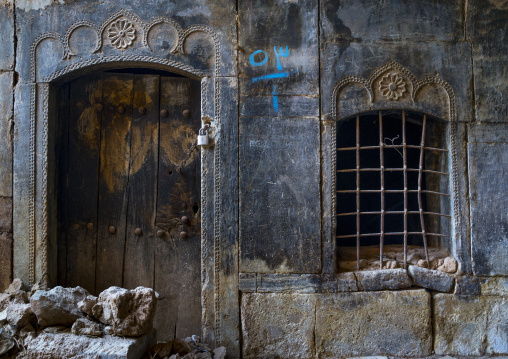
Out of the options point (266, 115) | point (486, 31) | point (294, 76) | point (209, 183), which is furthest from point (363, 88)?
point (209, 183)

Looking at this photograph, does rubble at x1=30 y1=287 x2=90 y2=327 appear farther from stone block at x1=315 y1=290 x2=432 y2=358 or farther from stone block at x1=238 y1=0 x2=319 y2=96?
stone block at x1=238 y1=0 x2=319 y2=96

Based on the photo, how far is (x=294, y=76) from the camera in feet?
12.4

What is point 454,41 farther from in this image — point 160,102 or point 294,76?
point 160,102

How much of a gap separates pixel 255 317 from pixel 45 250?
6.14 ft

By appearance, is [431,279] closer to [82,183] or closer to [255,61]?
[255,61]

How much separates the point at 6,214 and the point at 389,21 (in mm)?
3729

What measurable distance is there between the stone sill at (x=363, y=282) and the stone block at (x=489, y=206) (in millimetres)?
216

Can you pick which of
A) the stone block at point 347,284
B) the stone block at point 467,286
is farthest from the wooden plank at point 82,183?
the stone block at point 467,286

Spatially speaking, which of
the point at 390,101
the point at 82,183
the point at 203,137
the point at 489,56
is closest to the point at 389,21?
the point at 390,101

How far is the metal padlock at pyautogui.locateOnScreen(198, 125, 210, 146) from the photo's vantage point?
3.69 metres

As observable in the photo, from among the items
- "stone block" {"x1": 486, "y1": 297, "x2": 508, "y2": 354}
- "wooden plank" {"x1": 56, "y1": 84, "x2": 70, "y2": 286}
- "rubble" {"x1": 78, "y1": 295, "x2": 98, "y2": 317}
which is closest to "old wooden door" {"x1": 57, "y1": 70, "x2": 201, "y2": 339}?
"wooden plank" {"x1": 56, "y1": 84, "x2": 70, "y2": 286}

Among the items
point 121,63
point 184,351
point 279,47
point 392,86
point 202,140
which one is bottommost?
point 184,351

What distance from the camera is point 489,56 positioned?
3.88 meters

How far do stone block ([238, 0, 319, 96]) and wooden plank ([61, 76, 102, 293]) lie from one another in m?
1.47
